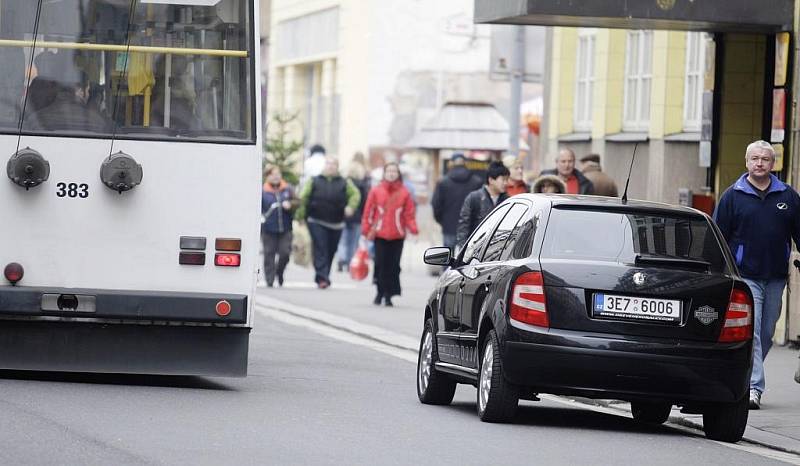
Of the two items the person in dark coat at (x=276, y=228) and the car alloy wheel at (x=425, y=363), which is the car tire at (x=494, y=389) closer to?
the car alloy wheel at (x=425, y=363)

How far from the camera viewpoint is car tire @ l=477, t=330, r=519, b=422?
12.1m

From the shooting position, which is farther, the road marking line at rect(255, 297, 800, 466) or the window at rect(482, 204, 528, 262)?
the window at rect(482, 204, 528, 262)

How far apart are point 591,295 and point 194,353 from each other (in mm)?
3137

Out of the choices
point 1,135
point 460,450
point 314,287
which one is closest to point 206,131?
point 1,135

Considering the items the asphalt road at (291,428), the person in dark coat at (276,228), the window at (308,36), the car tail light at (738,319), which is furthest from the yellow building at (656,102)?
the window at (308,36)

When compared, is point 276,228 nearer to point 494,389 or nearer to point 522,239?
point 522,239

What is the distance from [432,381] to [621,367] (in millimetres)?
2320

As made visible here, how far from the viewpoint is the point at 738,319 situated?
12016mm

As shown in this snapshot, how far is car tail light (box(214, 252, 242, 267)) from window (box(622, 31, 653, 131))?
13.0 metres

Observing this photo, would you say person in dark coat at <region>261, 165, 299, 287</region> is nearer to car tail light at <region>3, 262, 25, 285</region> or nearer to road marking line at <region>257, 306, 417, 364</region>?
road marking line at <region>257, 306, 417, 364</region>

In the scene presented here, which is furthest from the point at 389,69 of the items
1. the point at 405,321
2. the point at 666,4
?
the point at 666,4

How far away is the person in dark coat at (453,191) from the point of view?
27.7 m

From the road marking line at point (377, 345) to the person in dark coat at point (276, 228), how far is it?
318cm

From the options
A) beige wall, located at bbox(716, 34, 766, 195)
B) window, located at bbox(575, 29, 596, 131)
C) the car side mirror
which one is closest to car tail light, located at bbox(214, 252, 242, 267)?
the car side mirror
